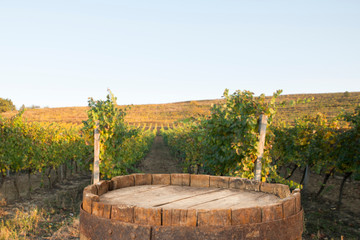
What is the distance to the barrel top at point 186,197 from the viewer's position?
1917 millimetres

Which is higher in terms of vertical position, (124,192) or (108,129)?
(108,129)

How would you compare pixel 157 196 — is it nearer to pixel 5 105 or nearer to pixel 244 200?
pixel 244 200

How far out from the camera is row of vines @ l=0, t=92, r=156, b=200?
268 inches

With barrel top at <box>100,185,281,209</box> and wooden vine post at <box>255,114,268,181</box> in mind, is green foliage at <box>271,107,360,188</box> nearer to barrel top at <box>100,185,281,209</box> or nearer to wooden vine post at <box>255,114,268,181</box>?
wooden vine post at <box>255,114,268,181</box>

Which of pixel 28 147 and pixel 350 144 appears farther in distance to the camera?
pixel 28 147

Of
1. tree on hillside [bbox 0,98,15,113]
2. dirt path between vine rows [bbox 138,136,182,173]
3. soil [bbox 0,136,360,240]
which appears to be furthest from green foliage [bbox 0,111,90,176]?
tree on hillside [bbox 0,98,15,113]

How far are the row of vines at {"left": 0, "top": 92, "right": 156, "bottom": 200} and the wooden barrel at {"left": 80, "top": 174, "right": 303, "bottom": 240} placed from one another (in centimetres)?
405

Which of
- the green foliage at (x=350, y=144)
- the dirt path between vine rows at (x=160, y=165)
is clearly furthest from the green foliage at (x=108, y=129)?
the dirt path between vine rows at (x=160, y=165)

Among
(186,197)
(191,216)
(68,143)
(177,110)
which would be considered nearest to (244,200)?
(186,197)

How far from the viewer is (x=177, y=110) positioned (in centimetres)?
8600

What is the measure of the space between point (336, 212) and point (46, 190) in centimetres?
1050

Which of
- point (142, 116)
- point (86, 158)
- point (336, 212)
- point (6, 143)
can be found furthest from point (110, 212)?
point (142, 116)

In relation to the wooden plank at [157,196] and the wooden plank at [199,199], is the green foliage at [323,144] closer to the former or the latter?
the wooden plank at [199,199]

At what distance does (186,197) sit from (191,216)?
0.71 meters
